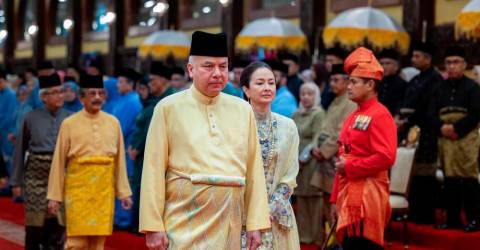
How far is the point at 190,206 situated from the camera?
430cm

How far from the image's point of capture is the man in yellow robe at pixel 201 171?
14.0ft

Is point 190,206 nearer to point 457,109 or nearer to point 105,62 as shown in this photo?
point 457,109

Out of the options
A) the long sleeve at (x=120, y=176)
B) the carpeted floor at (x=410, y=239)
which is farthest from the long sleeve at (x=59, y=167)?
the carpeted floor at (x=410, y=239)

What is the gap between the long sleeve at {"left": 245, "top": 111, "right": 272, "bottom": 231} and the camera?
4406mm

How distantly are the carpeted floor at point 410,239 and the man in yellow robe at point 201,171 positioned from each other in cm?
422

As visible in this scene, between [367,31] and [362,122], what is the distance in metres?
4.34

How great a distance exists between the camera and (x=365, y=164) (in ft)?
19.4

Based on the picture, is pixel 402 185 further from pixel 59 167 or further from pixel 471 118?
pixel 59 167

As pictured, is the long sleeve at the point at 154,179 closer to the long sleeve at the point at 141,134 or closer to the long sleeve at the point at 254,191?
the long sleeve at the point at 254,191

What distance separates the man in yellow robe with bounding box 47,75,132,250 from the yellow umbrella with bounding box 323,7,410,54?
3925 mm

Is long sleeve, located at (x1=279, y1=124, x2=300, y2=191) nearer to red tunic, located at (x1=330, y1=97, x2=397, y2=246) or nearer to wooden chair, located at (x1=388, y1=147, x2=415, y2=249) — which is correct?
red tunic, located at (x1=330, y1=97, x2=397, y2=246)

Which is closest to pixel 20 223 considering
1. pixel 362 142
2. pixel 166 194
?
pixel 362 142

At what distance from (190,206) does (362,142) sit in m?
2.08

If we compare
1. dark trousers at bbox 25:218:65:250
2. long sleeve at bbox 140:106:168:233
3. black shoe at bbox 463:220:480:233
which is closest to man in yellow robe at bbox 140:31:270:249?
long sleeve at bbox 140:106:168:233
